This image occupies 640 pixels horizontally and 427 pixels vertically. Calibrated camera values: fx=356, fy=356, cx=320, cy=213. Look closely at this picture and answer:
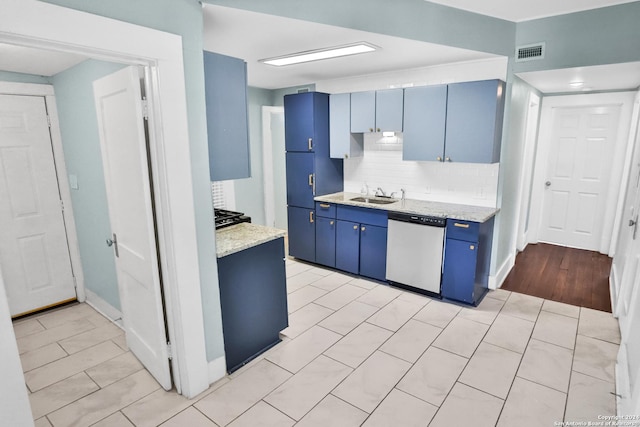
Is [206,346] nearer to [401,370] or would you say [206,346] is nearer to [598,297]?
[401,370]

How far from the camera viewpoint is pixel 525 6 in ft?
9.64

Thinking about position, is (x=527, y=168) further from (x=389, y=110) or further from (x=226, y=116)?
(x=226, y=116)

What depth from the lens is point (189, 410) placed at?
87.0 inches

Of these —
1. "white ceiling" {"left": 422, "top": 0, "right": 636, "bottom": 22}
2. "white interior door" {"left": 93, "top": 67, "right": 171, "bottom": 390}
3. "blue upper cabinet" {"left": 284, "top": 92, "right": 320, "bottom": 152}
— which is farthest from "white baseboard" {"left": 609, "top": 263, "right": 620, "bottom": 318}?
"white interior door" {"left": 93, "top": 67, "right": 171, "bottom": 390}

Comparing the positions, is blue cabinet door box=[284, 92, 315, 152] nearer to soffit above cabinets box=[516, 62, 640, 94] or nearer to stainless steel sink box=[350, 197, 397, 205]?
stainless steel sink box=[350, 197, 397, 205]

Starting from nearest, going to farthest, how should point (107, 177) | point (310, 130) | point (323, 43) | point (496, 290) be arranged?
point (107, 177)
point (323, 43)
point (496, 290)
point (310, 130)

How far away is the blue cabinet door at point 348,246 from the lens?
13.7 ft

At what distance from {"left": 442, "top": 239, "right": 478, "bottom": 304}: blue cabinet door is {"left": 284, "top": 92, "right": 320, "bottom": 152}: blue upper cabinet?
6.52 feet

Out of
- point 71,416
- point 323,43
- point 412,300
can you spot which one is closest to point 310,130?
point 323,43

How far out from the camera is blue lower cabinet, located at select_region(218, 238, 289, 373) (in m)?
2.48

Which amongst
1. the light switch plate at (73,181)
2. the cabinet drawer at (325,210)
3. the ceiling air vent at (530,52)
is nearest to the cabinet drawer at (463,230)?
the cabinet drawer at (325,210)

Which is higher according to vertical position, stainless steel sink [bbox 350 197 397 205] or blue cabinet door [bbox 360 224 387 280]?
stainless steel sink [bbox 350 197 397 205]

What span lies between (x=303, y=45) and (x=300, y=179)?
189 centimetres

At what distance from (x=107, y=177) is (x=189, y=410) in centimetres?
166
